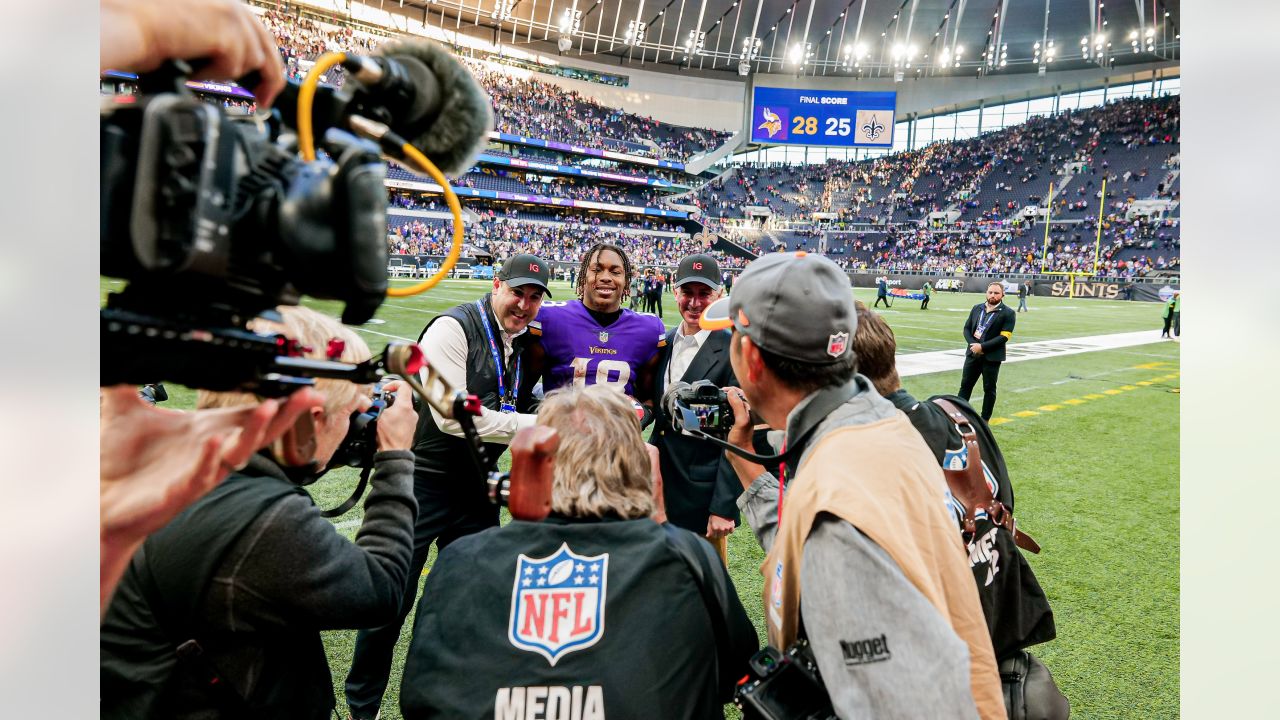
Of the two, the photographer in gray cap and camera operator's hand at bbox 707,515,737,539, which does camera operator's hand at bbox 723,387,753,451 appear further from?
camera operator's hand at bbox 707,515,737,539

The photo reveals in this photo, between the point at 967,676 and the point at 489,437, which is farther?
the point at 489,437

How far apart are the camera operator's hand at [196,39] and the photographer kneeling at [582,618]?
848mm

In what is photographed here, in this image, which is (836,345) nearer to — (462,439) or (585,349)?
(462,439)

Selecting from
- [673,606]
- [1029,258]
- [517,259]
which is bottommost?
[673,606]

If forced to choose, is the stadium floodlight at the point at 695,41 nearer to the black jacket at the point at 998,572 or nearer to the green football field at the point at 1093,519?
the green football field at the point at 1093,519

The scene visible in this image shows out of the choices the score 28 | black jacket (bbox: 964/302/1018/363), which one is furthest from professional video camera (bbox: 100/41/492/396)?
the score 28

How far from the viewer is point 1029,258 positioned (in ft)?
130

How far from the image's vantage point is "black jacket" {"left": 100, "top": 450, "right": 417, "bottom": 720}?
100 cm

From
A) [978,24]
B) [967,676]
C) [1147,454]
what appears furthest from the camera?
[978,24]

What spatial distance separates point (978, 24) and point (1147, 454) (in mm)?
39540

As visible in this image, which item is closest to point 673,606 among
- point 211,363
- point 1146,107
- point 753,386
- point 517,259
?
point 753,386

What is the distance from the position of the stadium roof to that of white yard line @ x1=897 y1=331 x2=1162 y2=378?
67.2ft

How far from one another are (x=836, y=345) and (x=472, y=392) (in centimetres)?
187
